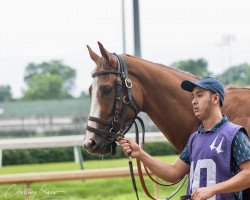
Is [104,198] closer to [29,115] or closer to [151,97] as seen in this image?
[151,97]

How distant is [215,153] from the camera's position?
314 cm

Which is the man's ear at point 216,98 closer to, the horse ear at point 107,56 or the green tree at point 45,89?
the horse ear at point 107,56

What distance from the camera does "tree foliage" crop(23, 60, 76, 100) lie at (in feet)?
224

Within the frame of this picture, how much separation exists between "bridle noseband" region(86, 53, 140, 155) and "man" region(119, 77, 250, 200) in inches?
37.7

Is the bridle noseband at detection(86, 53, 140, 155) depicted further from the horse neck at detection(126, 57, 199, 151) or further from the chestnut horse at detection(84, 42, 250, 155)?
the horse neck at detection(126, 57, 199, 151)

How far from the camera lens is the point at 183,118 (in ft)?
14.8

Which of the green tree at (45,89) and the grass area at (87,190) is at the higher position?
the grass area at (87,190)

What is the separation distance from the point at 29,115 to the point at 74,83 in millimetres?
40059

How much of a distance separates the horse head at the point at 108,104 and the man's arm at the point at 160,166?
0.61 meters

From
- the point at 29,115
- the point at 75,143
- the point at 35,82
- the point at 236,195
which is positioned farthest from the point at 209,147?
the point at 35,82

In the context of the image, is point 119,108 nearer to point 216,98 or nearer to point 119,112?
point 119,112

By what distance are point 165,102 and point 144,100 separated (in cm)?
16

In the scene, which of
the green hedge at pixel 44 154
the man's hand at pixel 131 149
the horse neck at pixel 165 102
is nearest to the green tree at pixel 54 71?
the green hedge at pixel 44 154

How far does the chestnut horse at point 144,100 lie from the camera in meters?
4.16
